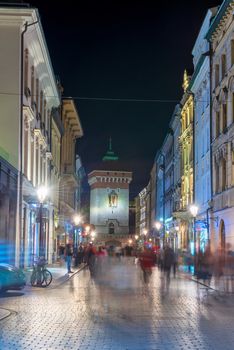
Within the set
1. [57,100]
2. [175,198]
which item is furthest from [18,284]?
[175,198]

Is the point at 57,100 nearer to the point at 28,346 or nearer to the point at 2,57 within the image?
the point at 2,57

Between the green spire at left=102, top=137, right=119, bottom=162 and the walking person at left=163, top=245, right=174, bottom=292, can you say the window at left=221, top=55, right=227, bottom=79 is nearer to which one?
the walking person at left=163, top=245, right=174, bottom=292

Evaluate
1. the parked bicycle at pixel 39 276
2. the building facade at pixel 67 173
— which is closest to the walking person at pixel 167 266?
the parked bicycle at pixel 39 276

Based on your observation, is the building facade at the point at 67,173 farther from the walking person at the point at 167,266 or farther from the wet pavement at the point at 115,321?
the wet pavement at the point at 115,321

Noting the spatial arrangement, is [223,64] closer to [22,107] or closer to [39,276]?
[22,107]

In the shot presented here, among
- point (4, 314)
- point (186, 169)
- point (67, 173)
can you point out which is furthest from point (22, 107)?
point (67, 173)

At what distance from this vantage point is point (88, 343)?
11.9 meters

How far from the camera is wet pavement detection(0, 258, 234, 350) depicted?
39.1ft

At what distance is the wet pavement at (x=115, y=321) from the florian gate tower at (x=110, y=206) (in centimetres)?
12787

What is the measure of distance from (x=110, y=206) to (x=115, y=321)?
451 ft

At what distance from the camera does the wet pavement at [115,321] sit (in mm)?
11922

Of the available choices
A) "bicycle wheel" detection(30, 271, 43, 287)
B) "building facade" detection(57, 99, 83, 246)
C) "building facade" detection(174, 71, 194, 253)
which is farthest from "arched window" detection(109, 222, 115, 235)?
"bicycle wheel" detection(30, 271, 43, 287)

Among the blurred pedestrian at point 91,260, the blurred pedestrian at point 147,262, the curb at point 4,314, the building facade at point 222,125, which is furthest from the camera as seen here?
the building facade at point 222,125

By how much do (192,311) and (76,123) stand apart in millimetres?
59323
